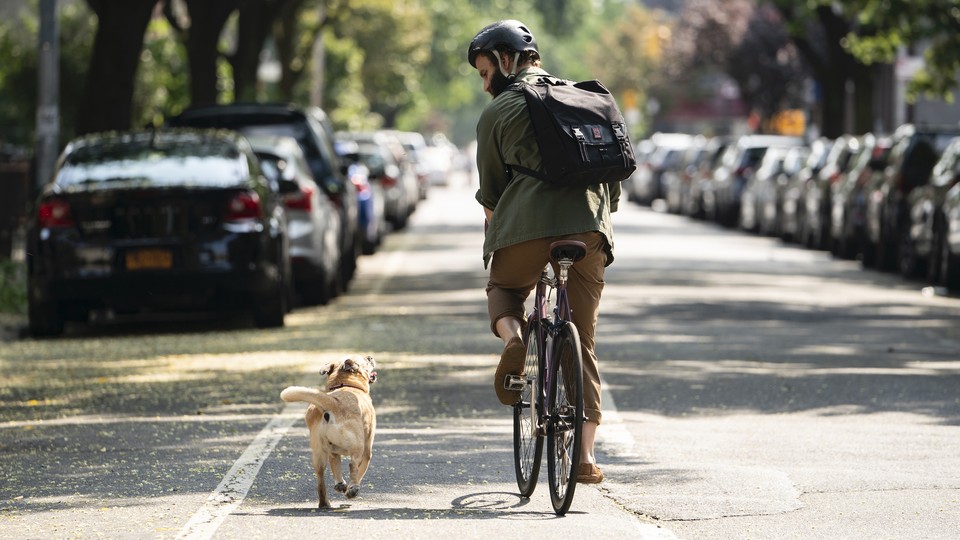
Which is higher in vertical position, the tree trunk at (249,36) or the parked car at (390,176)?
the tree trunk at (249,36)

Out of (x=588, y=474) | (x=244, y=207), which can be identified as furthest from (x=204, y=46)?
(x=588, y=474)

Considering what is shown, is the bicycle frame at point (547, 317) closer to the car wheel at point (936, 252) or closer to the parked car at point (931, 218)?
the parked car at point (931, 218)

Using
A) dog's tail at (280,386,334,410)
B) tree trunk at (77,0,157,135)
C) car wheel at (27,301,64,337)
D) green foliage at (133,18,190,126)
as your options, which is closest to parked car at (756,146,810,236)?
green foliage at (133,18,190,126)

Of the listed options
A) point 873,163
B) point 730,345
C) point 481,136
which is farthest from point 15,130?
point 481,136

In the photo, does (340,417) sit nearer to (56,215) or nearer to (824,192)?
(56,215)

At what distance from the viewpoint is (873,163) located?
2638 cm

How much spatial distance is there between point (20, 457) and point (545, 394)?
9.86 ft

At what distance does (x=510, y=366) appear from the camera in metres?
7.96

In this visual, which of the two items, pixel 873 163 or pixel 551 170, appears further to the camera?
pixel 873 163

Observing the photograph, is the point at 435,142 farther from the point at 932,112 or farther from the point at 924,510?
the point at 924,510

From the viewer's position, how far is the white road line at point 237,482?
24.8 ft

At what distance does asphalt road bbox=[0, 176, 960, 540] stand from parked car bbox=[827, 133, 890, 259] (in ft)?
20.8

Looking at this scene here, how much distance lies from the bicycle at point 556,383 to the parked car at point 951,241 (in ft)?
43.2

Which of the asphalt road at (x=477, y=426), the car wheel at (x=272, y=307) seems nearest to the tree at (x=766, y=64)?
the asphalt road at (x=477, y=426)
